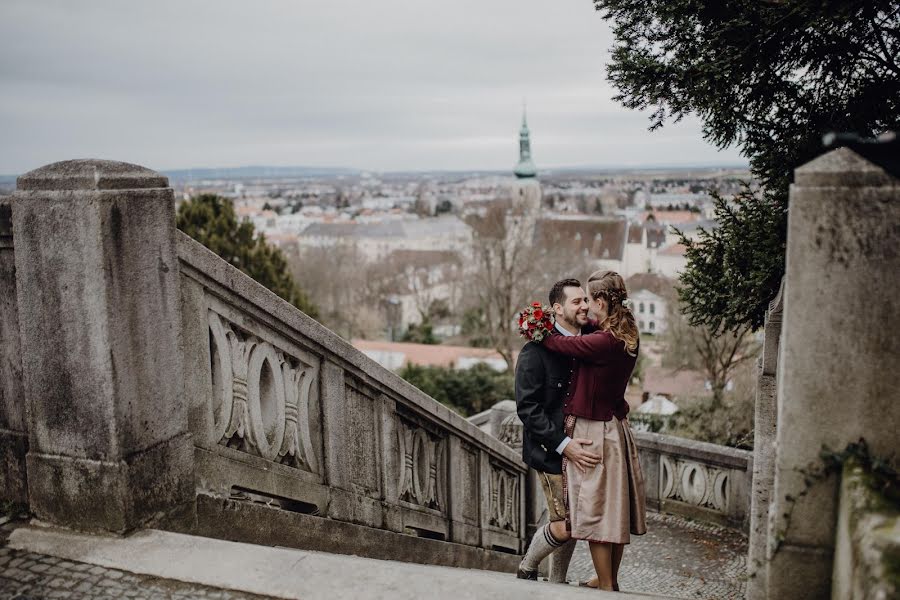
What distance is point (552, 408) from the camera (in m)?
4.16

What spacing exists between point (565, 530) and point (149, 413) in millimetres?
2253

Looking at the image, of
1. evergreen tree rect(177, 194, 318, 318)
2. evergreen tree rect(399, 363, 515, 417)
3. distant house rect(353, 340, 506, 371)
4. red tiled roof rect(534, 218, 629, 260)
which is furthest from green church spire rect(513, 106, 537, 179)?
evergreen tree rect(399, 363, 515, 417)

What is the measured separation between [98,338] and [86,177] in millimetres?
675

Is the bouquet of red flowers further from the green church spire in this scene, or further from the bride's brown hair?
the green church spire

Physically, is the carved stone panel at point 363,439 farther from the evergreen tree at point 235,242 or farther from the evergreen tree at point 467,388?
the evergreen tree at point 235,242

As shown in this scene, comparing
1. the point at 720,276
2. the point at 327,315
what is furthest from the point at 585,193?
the point at 720,276

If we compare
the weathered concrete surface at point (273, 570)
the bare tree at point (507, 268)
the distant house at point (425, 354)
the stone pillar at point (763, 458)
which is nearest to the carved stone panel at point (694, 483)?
the stone pillar at point (763, 458)

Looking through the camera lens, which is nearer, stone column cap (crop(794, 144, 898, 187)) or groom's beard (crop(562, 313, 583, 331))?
stone column cap (crop(794, 144, 898, 187))

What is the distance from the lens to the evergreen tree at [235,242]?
99.0ft

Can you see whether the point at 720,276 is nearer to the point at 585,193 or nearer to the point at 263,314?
the point at 263,314

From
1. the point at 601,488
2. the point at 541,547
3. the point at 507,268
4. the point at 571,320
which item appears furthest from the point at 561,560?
the point at 507,268

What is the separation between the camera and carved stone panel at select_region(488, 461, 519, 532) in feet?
20.7

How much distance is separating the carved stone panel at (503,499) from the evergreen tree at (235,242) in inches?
944

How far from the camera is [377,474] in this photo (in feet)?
15.4
